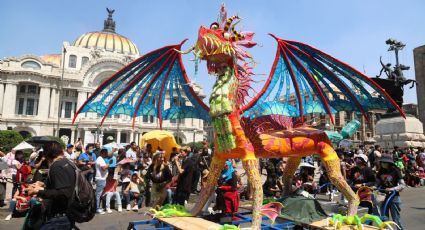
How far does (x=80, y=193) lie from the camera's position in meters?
2.98

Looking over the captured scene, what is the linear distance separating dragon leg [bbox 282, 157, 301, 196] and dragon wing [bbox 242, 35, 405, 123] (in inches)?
25.9

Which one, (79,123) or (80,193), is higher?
(79,123)

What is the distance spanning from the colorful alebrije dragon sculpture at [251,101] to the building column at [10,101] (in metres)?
46.3

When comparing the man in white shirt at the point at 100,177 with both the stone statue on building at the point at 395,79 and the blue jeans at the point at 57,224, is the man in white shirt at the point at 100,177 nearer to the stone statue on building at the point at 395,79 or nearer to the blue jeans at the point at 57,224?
the blue jeans at the point at 57,224

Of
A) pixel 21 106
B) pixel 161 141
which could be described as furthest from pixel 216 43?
pixel 21 106

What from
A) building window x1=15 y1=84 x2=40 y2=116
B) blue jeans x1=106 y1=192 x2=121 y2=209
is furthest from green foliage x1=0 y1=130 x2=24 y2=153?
building window x1=15 y1=84 x2=40 y2=116

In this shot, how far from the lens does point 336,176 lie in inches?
162

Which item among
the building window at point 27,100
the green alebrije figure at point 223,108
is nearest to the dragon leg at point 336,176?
the green alebrije figure at point 223,108

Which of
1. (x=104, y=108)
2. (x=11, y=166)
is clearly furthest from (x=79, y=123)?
(x=104, y=108)

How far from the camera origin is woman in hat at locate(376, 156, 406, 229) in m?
4.74

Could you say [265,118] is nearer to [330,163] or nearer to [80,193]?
[330,163]

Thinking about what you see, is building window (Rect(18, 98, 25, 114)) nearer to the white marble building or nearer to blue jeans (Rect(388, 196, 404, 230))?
the white marble building

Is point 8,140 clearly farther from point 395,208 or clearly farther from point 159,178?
point 395,208

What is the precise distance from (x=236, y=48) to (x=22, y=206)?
11.4 ft
